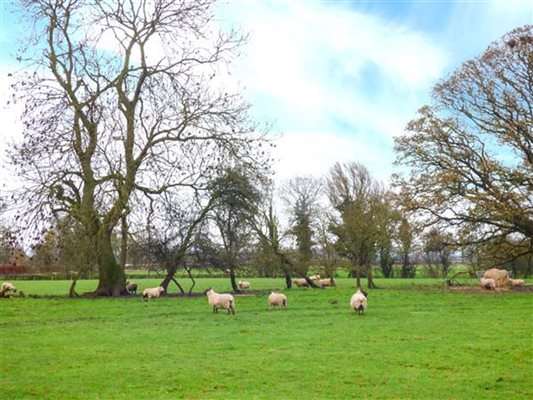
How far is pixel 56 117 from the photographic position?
28.0 metres

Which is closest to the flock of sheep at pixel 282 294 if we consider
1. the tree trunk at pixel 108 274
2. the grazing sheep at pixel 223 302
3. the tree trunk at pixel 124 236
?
the grazing sheep at pixel 223 302

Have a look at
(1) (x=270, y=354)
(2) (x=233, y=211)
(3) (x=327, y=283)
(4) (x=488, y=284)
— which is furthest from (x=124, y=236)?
(4) (x=488, y=284)

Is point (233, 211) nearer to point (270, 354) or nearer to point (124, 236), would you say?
point (124, 236)

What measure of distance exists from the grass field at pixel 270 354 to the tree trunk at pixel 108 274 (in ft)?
27.9

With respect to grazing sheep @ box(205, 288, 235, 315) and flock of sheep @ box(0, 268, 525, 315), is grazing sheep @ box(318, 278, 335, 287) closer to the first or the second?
flock of sheep @ box(0, 268, 525, 315)

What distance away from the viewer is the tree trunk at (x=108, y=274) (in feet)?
105

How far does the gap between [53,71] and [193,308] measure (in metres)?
16.2

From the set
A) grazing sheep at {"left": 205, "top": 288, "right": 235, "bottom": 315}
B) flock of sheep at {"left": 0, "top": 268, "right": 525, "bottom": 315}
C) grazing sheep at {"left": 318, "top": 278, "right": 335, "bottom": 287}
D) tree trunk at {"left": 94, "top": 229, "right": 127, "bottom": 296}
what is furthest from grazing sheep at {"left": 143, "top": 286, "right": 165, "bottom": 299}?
grazing sheep at {"left": 318, "top": 278, "right": 335, "bottom": 287}

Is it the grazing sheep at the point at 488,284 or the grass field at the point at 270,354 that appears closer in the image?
the grass field at the point at 270,354

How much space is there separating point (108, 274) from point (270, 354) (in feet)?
68.9

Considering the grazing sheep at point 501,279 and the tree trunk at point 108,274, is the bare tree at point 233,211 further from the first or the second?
the grazing sheep at point 501,279

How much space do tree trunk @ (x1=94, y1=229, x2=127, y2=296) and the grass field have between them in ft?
27.9

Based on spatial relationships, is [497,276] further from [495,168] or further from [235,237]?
[235,237]

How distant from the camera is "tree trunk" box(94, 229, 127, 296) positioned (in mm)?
32000
